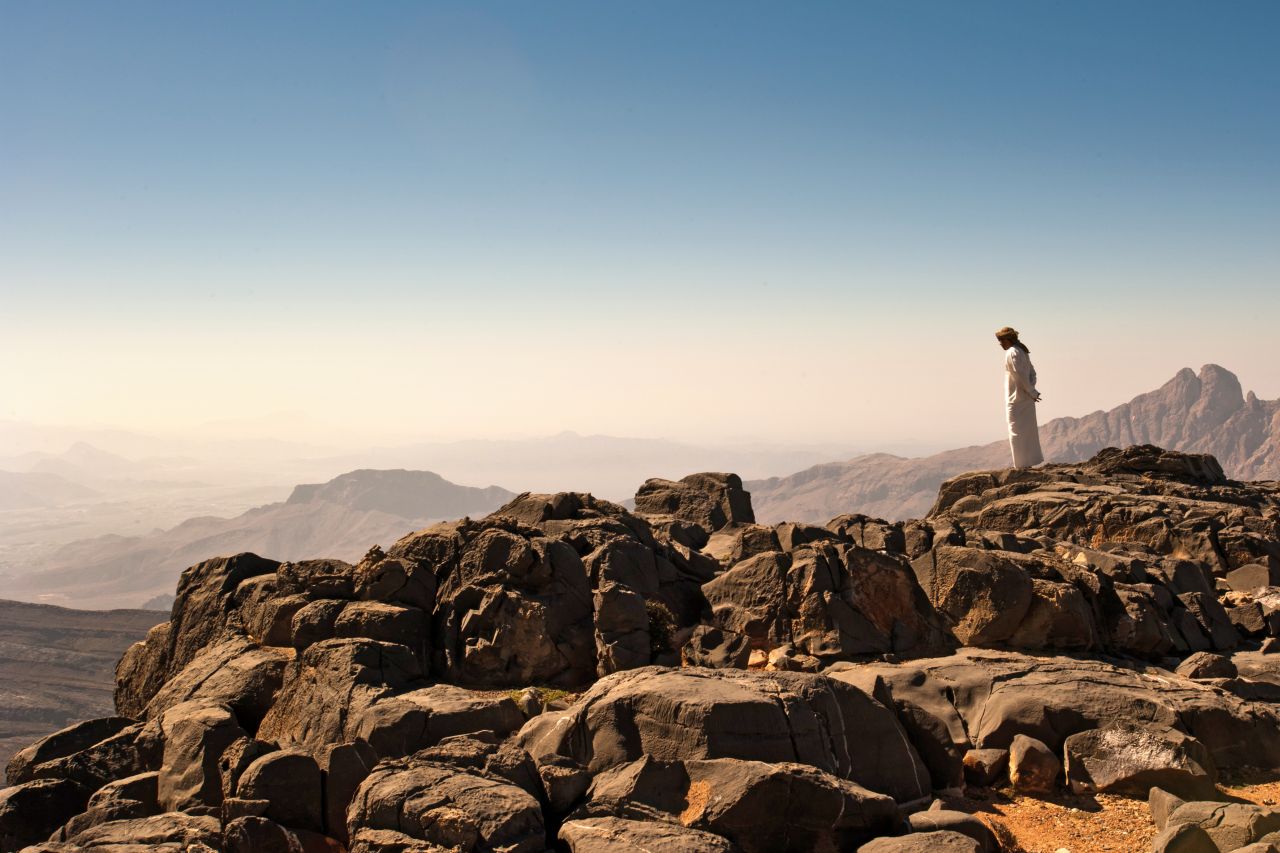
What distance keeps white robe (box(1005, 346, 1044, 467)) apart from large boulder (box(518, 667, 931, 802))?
852 inches

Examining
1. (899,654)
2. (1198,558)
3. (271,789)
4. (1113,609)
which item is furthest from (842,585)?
(1198,558)

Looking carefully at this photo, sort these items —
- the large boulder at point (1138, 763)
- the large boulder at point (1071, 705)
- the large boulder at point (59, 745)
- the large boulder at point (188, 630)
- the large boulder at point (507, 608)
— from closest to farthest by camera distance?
the large boulder at point (1138, 763), the large boulder at point (1071, 705), the large boulder at point (59, 745), the large boulder at point (507, 608), the large boulder at point (188, 630)

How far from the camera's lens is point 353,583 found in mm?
21922

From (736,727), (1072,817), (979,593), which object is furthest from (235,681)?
(979,593)

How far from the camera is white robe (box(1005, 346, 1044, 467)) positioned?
110ft

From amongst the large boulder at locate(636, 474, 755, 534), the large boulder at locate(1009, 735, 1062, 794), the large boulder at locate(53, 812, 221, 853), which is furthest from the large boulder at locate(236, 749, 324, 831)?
the large boulder at locate(636, 474, 755, 534)

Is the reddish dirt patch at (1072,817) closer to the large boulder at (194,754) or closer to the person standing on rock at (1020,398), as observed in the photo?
the large boulder at (194,754)

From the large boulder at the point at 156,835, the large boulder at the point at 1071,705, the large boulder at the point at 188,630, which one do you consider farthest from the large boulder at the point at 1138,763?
the large boulder at the point at 188,630

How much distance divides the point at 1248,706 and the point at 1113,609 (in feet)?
15.4

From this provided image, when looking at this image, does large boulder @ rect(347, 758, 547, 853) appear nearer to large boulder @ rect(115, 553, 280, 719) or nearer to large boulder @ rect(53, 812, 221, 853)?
large boulder @ rect(53, 812, 221, 853)

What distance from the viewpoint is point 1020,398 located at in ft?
114

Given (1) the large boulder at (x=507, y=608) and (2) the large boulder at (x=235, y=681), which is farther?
(1) the large boulder at (x=507, y=608)

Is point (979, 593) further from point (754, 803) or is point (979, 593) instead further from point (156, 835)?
point (156, 835)

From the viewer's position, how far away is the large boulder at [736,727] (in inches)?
546
